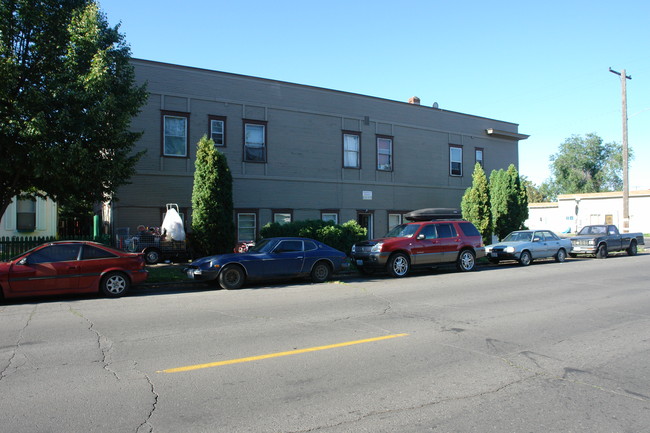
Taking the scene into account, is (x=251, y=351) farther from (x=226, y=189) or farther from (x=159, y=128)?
(x=159, y=128)

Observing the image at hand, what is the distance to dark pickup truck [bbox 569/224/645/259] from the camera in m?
22.2

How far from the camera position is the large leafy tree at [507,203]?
2408 cm

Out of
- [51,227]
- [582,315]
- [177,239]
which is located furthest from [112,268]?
[51,227]

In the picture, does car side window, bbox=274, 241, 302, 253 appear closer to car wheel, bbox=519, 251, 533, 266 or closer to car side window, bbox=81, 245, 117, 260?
car side window, bbox=81, 245, 117, 260

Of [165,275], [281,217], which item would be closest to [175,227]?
[165,275]

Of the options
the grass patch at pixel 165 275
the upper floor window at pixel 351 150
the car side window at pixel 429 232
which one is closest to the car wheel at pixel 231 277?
the grass patch at pixel 165 275

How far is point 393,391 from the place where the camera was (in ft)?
16.2

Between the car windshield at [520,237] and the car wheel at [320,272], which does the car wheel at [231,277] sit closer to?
the car wheel at [320,272]

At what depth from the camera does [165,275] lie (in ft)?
45.5

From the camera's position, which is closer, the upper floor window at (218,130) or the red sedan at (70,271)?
the red sedan at (70,271)

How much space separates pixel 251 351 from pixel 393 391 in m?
2.24

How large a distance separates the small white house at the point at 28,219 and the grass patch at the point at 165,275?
12.9m

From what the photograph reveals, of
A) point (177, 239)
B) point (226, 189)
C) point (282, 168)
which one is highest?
point (282, 168)

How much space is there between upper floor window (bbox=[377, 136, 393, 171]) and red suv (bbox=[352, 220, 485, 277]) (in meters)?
8.13
